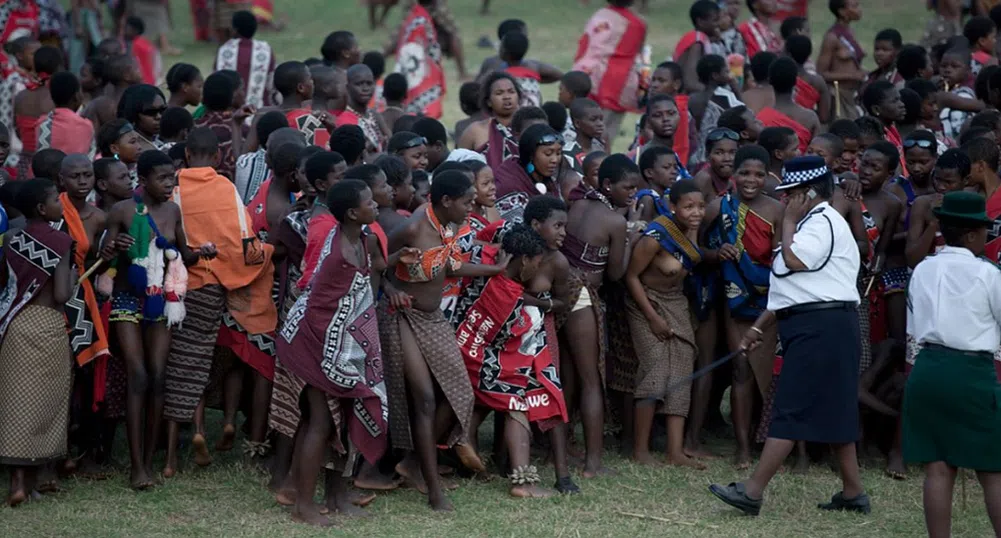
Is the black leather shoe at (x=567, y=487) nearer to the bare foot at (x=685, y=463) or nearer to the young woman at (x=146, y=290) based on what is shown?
the bare foot at (x=685, y=463)

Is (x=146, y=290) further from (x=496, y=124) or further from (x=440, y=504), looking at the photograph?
(x=496, y=124)

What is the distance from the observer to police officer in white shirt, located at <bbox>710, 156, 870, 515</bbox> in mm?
6434

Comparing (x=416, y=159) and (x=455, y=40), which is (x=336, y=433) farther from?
(x=455, y=40)

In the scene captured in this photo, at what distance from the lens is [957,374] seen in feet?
18.9

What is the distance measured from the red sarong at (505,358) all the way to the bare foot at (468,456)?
274 millimetres

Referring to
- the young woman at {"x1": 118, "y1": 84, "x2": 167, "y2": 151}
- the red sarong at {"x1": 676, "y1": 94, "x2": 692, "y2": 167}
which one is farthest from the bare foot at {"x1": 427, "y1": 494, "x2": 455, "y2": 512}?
the red sarong at {"x1": 676, "y1": 94, "x2": 692, "y2": 167}

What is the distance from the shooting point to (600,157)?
26.9 ft

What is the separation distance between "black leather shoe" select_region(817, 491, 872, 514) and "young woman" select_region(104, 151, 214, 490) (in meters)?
3.22

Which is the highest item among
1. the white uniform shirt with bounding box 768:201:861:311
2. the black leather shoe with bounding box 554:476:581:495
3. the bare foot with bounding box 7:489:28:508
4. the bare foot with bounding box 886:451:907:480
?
the white uniform shirt with bounding box 768:201:861:311

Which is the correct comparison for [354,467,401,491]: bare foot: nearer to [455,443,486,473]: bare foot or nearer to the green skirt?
[455,443,486,473]: bare foot

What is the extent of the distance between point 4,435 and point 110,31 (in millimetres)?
14667

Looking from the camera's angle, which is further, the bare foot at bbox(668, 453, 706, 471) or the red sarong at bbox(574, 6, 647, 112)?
the red sarong at bbox(574, 6, 647, 112)

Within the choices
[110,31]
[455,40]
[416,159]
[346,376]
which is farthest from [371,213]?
[110,31]

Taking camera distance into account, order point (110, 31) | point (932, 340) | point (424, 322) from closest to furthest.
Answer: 1. point (932, 340)
2. point (424, 322)
3. point (110, 31)
